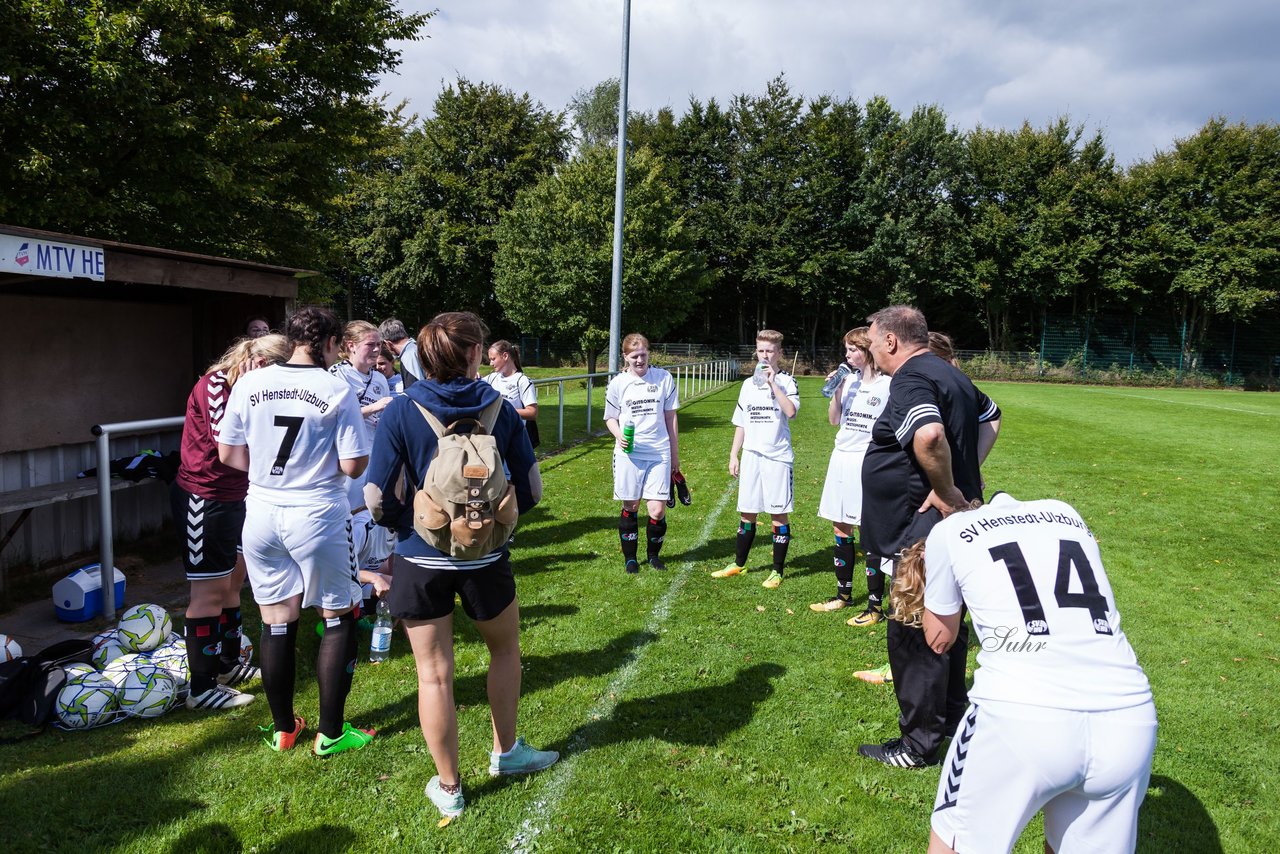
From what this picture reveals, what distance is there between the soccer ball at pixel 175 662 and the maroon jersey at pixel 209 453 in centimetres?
96

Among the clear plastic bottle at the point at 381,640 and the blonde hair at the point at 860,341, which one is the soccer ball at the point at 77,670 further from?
the blonde hair at the point at 860,341

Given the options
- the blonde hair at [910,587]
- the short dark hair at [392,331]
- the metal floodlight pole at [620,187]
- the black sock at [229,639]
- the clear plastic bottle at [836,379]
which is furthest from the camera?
the metal floodlight pole at [620,187]

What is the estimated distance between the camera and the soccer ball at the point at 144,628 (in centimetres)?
420

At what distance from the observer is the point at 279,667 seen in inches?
131

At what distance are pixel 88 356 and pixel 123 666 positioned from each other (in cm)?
439

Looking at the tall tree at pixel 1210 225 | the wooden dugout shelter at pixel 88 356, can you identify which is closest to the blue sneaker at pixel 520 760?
the wooden dugout shelter at pixel 88 356

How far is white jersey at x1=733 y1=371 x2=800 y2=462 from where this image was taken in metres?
5.96

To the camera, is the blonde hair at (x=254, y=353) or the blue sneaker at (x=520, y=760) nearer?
the blue sneaker at (x=520, y=760)

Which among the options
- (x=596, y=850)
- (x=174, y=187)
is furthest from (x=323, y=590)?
(x=174, y=187)

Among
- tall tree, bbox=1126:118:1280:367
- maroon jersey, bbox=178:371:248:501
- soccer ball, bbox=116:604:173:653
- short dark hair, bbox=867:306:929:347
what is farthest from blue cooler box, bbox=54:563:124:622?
tall tree, bbox=1126:118:1280:367

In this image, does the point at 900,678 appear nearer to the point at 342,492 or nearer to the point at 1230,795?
the point at 1230,795

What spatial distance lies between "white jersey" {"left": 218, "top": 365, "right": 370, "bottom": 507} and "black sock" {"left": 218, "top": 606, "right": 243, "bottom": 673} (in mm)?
1339

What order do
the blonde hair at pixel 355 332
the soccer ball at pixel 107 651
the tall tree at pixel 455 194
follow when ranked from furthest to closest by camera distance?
the tall tree at pixel 455 194, the blonde hair at pixel 355 332, the soccer ball at pixel 107 651

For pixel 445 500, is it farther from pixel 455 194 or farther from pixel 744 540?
pixel 455 194
